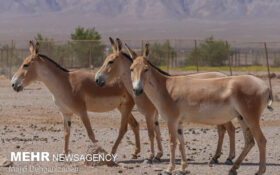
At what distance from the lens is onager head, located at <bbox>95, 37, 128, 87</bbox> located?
12789 mm

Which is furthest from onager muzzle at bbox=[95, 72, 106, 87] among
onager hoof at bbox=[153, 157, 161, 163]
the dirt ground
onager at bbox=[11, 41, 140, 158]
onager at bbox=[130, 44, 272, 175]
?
onager hoof at bbox=[153, 157, 161, 163]

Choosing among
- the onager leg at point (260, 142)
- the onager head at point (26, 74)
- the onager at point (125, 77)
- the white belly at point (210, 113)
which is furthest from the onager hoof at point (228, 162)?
the onager head at point (26, 74)

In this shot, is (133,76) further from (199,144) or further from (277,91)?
(277,91)

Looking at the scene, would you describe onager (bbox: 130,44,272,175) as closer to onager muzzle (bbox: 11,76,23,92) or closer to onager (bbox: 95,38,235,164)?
onager (bbox: 95,38,235,164)

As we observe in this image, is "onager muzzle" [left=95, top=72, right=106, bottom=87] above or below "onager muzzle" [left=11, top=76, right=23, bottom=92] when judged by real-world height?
above

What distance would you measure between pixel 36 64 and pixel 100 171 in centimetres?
346

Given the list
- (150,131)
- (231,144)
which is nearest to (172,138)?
(150,131)

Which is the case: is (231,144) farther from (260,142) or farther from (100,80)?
(100,80)

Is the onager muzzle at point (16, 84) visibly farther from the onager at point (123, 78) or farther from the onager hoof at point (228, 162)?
the onager hoof at point (228, 162)

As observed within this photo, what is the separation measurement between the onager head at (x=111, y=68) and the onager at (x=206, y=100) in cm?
119

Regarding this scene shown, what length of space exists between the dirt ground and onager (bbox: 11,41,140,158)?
0.97 m

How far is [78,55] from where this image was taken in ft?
150

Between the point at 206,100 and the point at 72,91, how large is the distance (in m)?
3.62

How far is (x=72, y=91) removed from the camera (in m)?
13.6
